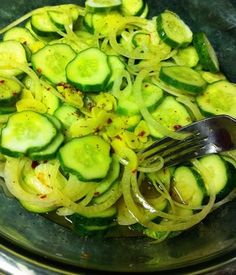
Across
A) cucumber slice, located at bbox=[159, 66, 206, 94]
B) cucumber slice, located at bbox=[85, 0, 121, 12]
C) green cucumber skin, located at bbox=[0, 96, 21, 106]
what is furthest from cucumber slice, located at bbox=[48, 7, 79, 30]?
cucumber slice, located at bbox=[159, 66, 206, 94]

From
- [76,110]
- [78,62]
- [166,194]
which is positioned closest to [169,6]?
[78,62]

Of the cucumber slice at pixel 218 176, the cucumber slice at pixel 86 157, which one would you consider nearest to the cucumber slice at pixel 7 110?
the cucumber slice at pixel 86 157

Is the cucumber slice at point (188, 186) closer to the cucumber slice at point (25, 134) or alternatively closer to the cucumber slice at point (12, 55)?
the cucumber slice at point (25, 134)

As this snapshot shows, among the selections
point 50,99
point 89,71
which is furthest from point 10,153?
point 89,71

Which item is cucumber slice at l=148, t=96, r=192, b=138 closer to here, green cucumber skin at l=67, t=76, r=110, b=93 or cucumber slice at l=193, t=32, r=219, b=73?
green cucumber skin at l=67, t=76, r=110, b=93

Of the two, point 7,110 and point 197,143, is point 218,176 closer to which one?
point 197,143

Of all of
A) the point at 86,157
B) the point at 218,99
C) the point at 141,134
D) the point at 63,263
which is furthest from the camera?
the point at 218,99
